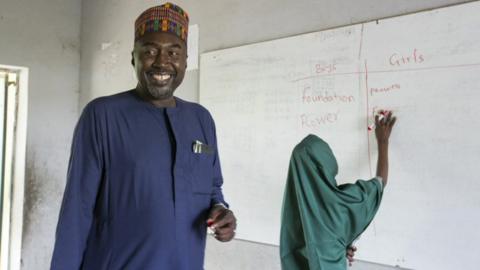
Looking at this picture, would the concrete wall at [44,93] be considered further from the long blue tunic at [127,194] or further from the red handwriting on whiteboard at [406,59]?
the red handwriting on whiteboard at [406,59]

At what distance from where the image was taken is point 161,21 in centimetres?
115

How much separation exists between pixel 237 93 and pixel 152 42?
111 centimetres

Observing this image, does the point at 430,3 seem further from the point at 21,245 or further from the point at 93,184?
the point at 21,245

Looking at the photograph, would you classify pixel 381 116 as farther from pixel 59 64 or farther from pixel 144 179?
pixel 59 64

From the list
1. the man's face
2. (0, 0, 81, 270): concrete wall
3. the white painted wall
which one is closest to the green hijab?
the man's face

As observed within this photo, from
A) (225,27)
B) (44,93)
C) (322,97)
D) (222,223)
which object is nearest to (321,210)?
(222,223)

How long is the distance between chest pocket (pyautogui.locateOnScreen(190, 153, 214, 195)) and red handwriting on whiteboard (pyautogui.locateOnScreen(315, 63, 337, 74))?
34.6 inches

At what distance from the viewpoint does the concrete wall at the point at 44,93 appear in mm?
2982

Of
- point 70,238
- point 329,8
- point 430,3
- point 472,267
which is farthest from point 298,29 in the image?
point 70,238

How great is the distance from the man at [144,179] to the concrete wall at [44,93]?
7.36 ft

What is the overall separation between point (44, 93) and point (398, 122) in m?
2.66

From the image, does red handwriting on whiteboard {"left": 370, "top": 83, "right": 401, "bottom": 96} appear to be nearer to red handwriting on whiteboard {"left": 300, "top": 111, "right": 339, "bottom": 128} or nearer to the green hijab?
red handwriting on whiteboard {"left": 300, "top": 111, "right": 339, "bottom": 128}

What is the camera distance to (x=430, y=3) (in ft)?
5.29

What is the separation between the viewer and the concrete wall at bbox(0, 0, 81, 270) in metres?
2.98
